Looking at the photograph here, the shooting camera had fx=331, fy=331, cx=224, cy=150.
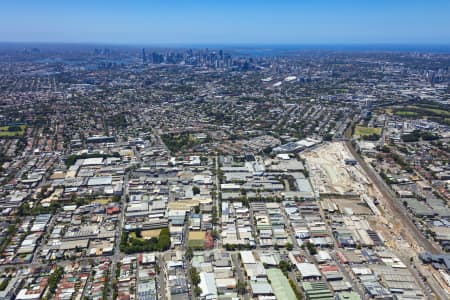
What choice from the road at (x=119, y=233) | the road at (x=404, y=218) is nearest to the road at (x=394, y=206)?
the road at (x=404, y=218)

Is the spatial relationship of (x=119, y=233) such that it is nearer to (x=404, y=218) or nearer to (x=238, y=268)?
(x=238, y=268)

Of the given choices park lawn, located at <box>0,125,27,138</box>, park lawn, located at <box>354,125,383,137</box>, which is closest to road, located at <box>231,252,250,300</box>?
park lawn, located at <box>354,125,383,137</box>

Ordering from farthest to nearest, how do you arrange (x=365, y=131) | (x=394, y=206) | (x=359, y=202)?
(x=365, y=131), (x=359, y=202), (x=394, y=206)

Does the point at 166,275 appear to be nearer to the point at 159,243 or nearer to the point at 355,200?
the point at 159,243

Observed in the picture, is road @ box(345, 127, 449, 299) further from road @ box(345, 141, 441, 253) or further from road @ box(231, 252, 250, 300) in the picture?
road @ box(231, 252, 250, 300)

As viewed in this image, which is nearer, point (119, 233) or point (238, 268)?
point (238, 268)

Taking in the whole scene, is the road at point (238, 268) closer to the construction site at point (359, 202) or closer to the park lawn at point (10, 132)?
the construction site at point (359, 202)

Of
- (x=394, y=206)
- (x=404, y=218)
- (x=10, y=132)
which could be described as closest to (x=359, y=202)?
(x=394, y=206)

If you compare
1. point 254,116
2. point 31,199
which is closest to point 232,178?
point 31,199
